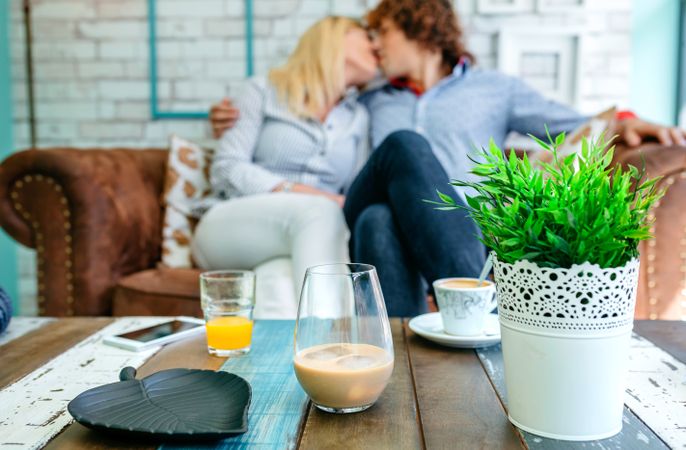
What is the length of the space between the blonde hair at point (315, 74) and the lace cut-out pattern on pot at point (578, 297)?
64.4 inches

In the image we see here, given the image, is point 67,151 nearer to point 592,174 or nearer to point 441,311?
point 441,311

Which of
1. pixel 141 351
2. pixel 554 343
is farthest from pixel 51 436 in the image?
pixel 554 343

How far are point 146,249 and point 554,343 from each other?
168 cm

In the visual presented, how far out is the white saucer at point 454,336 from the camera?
85 cm

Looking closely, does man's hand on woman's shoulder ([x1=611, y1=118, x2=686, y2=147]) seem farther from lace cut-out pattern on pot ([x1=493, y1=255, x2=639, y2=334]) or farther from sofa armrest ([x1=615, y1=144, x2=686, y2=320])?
lace cut-out pattern on pot ([x1=493, y1=255, x2=639, y2=334])

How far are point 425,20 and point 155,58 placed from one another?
44.9 inches

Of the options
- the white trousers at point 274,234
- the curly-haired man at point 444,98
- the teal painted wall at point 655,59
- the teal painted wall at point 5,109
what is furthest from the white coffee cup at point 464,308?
the teal painted wall at point 5,109

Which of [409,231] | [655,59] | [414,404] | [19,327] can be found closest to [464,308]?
[414,404]

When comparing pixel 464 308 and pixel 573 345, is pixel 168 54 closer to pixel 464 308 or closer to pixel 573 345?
pixel 464 308

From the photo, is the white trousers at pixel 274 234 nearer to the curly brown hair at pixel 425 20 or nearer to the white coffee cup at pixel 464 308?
the white coffee cup at pixel 464 308

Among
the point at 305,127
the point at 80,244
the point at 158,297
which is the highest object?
the point at 305,127

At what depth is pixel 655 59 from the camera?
2438 mm

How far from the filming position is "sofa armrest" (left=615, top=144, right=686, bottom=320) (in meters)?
1.63

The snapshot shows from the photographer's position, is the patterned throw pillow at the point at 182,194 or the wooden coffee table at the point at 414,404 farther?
the patterned throw pillow at the point at 182,194
